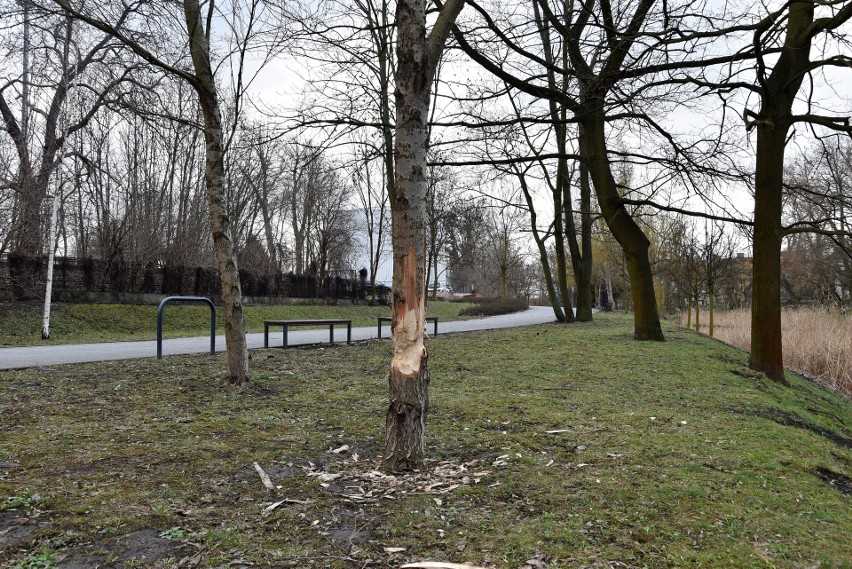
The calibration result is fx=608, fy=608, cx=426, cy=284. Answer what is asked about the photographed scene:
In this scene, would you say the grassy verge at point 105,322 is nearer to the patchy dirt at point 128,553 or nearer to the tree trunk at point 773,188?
the patchy dirt at point 128,553

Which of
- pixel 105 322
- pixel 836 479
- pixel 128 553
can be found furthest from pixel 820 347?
pixel 105 322

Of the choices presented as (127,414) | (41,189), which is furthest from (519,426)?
(41,189)

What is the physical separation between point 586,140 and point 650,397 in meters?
8.55

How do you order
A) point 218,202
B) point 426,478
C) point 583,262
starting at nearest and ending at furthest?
1. point 426,478
2. point 218,202
3. point 583,262

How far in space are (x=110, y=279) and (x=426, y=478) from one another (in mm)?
19518

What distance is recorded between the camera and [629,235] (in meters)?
13.4

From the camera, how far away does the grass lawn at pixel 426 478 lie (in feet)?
9.02

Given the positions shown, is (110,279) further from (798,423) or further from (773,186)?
(798,423)

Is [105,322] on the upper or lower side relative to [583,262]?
lower

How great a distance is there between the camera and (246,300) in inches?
1010

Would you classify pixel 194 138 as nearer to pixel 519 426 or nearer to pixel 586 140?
pixel 586 140

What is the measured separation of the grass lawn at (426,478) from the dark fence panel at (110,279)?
1323cm

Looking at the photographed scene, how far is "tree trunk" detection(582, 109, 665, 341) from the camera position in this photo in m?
13.3

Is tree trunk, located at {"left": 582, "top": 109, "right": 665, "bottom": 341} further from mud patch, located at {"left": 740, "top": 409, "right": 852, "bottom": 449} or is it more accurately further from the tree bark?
mud patch, located at {"left": 740, "top": 409, "right": 852, "bottom": 449}
